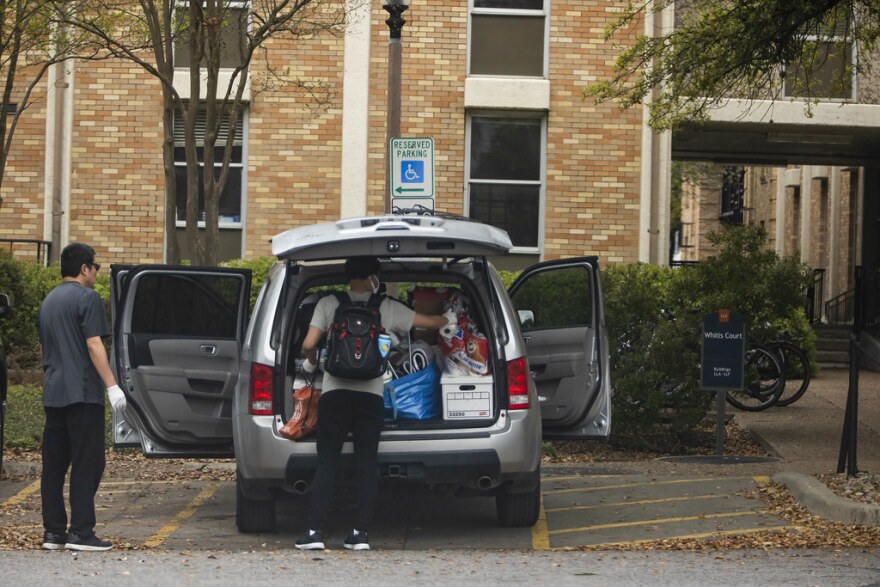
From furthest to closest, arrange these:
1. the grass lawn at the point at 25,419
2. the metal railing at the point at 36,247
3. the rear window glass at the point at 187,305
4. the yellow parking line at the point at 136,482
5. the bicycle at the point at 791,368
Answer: the metal railing at the point at 36,247 < the bicycle at the point at 791,368 < the grass lawn at the point at 25,419 < the yellow parking line at the point at 136,482 < the rear window glass at the point at 187,305

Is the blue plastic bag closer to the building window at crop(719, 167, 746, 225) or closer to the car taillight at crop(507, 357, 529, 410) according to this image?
the car taillight at crop(507, 357, 529, 410)

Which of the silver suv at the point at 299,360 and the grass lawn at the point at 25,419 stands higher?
the silver suv at the point at 299,360

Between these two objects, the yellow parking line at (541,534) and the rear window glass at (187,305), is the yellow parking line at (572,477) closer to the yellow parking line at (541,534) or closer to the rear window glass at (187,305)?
the yellow parking line at (541,534)

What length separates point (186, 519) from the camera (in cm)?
947

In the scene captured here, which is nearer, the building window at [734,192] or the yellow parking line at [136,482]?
the yellow parking line at [136,482]

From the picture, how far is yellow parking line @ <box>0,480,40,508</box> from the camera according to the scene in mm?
9977

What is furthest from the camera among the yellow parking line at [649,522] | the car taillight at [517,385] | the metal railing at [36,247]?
the metal railing at [36,247]

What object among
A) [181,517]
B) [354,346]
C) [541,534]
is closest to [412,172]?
[181,517]

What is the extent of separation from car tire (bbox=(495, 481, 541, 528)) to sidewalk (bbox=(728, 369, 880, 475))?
10.5ft

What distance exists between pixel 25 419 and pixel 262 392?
6.63 meters

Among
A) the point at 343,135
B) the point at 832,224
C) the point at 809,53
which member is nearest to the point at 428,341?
the point at 809,53

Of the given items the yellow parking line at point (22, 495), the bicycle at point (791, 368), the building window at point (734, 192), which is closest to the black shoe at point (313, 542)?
the yellow parking line at point (22, 495)

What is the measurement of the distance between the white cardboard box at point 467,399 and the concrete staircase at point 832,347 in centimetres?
1551

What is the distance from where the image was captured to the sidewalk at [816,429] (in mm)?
12102
